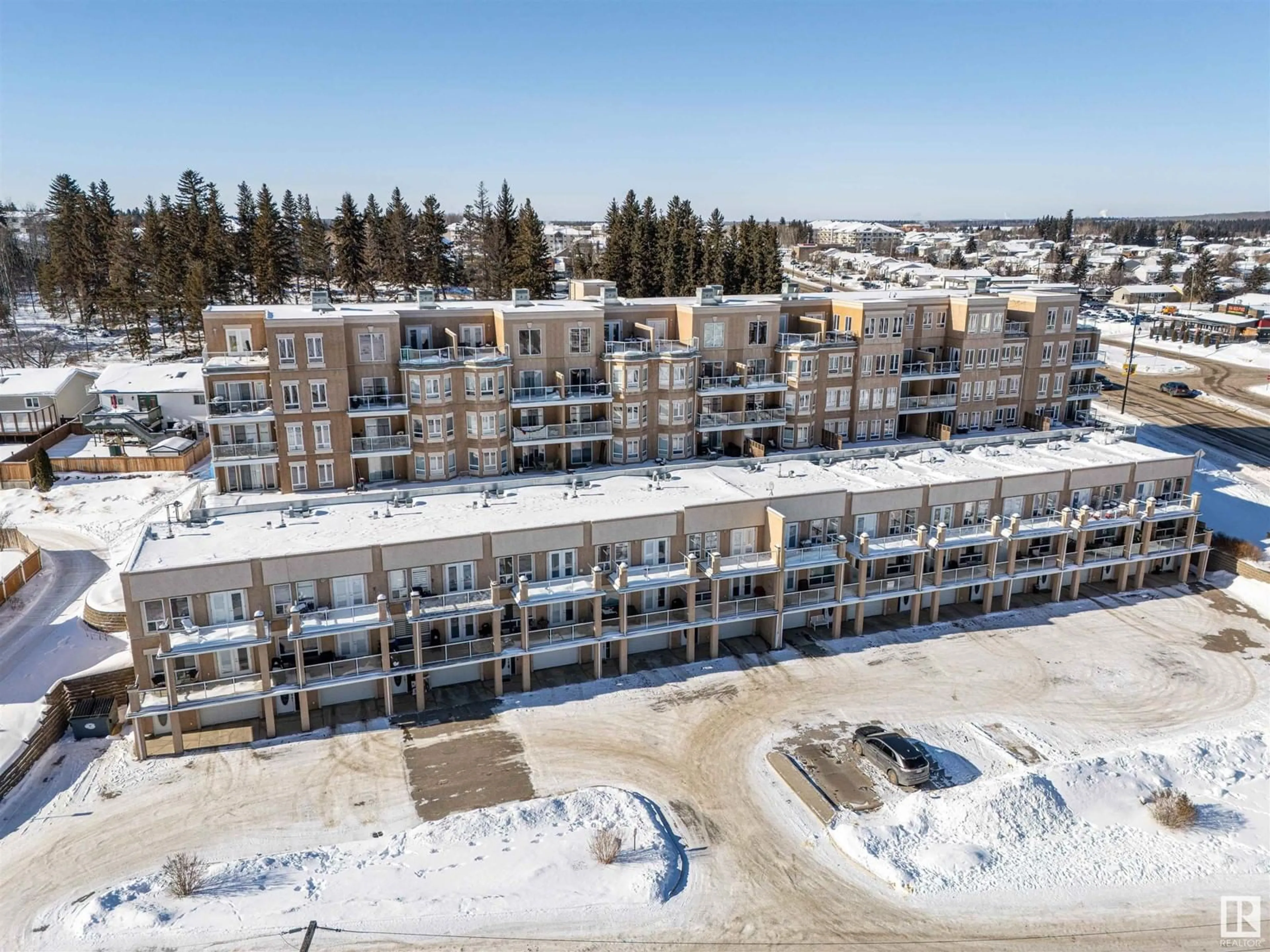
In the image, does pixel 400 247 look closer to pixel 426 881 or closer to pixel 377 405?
pixel 377 405

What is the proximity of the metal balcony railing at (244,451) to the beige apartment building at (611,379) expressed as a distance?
0.24ft

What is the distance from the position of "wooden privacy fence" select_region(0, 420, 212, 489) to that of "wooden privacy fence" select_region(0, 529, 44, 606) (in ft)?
29.3

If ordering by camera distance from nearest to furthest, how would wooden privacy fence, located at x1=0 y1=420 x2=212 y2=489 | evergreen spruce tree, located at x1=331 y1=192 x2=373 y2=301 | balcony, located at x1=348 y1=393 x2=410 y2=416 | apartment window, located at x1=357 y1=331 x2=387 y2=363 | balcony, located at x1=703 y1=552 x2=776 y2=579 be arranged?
1. balcony, located at x1=703 y1=552 x2=776 y2=579
2. balcony, located at x1=348 y1=393 x2=410 y2=416
3. apartment window, located at x1=357 y1=331 x2=387 y2=363
4. wooden privacy fence, located at x1=0 y1=420 x2=212 y2=489
5. evergreen spruce tree, located at x1=331 y1=192 x2=373 y2=301

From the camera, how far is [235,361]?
44062 mm

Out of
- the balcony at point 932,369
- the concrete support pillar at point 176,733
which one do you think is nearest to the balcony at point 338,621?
the concrete support pillar at point 176,733

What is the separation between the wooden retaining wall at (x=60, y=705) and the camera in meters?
28.1

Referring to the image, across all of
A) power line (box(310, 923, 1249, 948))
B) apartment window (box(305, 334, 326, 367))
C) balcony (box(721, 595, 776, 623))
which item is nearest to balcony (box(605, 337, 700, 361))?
apartment window (box(305, 334, 326, 367))

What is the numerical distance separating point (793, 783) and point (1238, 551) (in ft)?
108

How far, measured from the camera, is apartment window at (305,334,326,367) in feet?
139

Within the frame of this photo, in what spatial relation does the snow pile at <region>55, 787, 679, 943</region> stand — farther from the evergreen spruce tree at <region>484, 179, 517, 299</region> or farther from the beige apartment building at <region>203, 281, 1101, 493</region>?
the evergreen spruce tree at <region>484, 179, 517, 299</region>

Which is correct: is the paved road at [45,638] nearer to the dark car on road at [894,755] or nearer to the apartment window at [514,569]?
the apartment window at [514,569]

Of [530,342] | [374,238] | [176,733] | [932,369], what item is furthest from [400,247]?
[176,733]

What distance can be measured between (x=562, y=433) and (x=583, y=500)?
429 inches

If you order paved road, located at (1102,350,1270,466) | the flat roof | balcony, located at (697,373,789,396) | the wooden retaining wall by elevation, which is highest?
balcony, located at (697,373,789,396)
